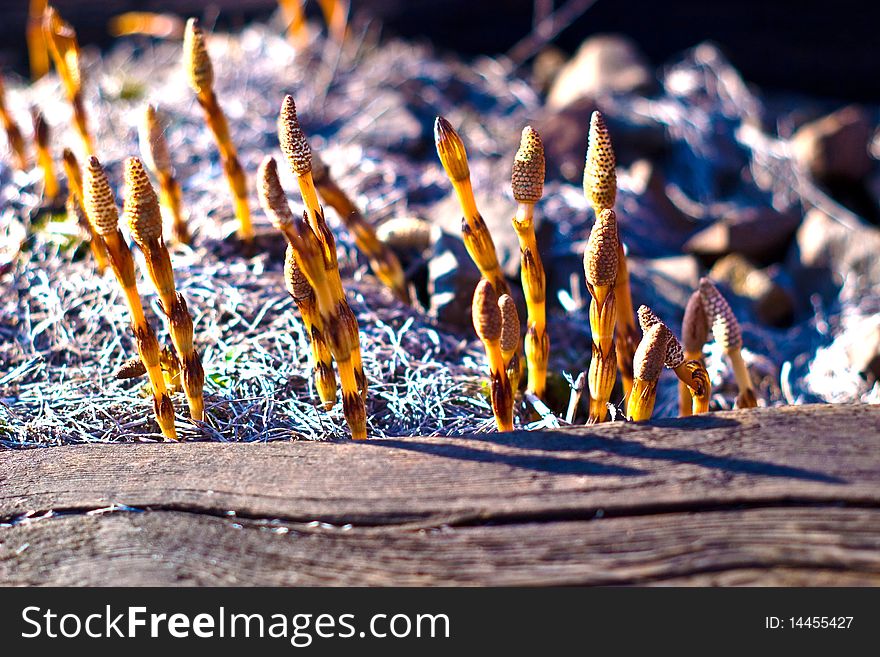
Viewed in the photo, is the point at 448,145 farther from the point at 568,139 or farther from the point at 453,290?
the point at 568,139

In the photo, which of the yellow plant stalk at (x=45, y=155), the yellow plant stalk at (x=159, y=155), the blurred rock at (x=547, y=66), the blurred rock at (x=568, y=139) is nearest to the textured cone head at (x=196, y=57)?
the yellow plant stalk at (x=159, y=155)

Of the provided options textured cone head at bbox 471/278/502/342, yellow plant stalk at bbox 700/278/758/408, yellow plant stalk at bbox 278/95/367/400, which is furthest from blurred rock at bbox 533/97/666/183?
textured cone head at bbox 471/278/502/342

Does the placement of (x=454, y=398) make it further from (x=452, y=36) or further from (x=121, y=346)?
(x=452, y=36)


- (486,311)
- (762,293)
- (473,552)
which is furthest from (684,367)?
(762,293)

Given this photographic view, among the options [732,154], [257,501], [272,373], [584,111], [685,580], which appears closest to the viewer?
[685,580]

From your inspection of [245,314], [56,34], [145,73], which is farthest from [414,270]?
[145,73]
